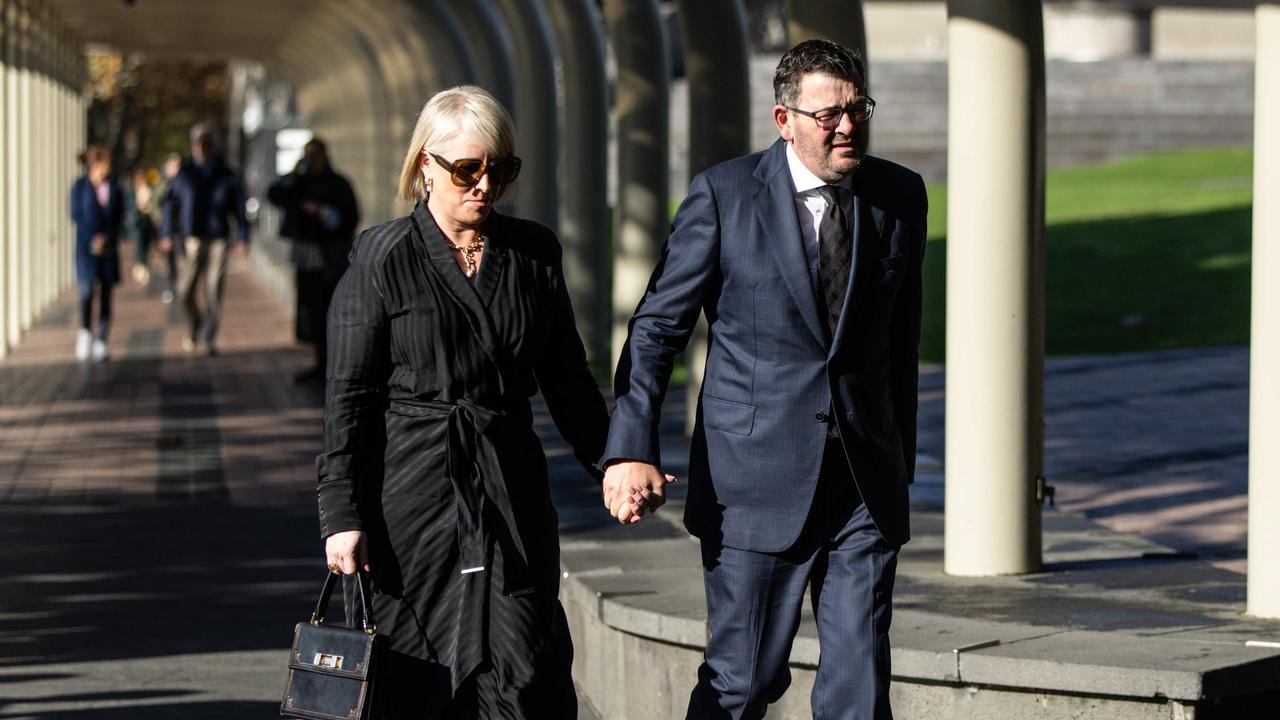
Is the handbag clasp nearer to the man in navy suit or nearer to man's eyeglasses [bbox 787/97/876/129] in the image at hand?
the man in navy suit

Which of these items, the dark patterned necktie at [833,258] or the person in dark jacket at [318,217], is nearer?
the dark patterned necktie at [833,258]

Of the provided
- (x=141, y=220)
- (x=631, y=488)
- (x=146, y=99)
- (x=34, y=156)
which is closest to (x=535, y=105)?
(x=34, y=156)

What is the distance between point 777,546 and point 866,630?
0.86 ft

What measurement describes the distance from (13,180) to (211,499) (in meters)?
9.82

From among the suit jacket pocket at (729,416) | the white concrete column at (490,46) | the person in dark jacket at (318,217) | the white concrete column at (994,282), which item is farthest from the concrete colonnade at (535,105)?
the suit jacket pocket at (729,416)

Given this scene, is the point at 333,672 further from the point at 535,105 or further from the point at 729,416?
the point at 535,105

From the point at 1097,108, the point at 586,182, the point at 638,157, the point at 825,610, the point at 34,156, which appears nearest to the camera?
the point at 825,610

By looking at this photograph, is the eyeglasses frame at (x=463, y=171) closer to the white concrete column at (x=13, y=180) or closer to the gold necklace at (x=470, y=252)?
the gold necklace at (x=470, y=252)

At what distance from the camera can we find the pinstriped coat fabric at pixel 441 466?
4.16 metres

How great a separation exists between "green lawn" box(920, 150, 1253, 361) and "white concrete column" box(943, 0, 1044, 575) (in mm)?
6194

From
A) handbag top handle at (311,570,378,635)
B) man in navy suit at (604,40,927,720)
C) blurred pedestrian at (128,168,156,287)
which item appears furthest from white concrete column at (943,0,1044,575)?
blurred pedestrian at (128,168,156,287)

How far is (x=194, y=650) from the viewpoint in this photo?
7133mm

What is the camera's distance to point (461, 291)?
4.17m

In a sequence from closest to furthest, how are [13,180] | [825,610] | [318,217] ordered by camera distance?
[825,610] < [318,217] < [13,180]
